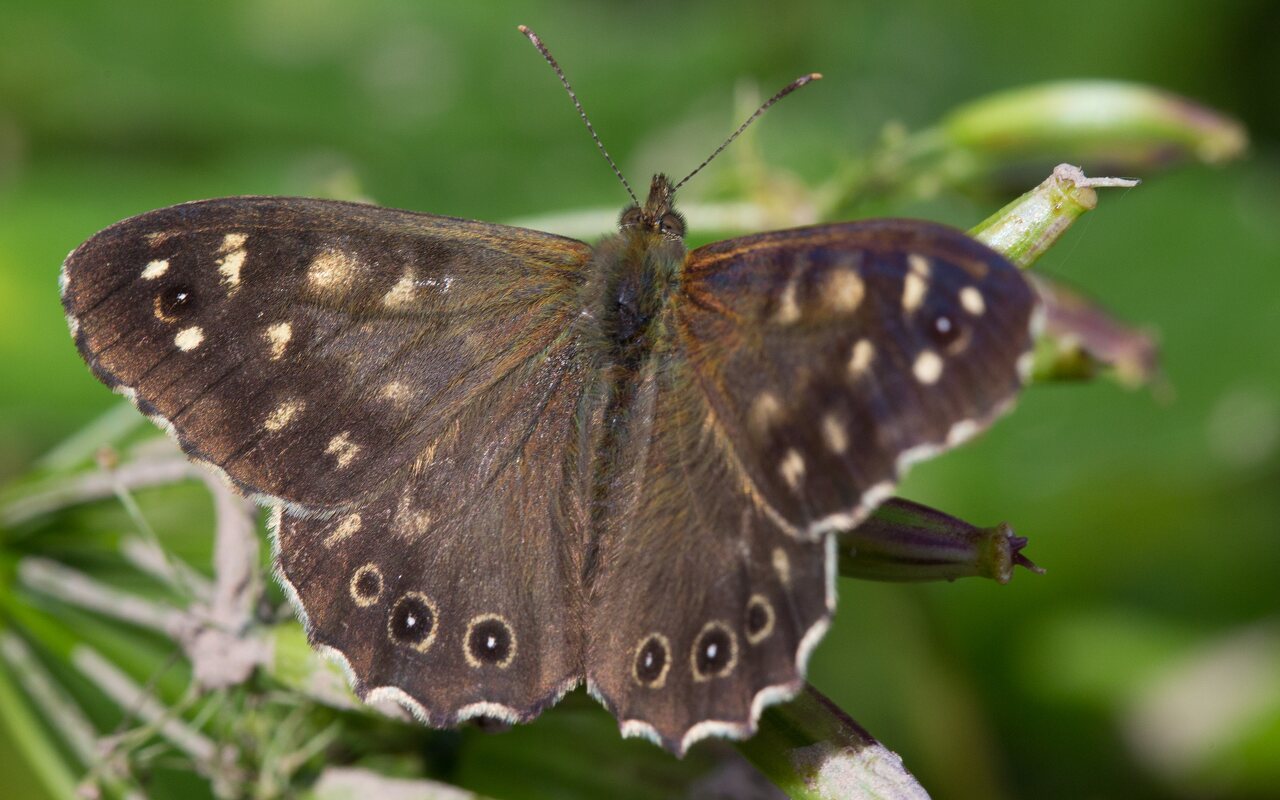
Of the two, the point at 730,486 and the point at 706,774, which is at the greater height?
the point at 730,486

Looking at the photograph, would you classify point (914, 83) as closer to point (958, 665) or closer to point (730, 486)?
point (958, 665)

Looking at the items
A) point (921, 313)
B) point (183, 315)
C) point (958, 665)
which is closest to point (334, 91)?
point (183, 315)

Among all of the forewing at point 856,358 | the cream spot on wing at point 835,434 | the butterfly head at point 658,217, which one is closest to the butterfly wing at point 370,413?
the butterfly head at point 658,217

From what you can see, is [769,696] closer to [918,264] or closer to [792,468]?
[792,468]

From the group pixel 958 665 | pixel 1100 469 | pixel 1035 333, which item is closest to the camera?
pixel 1035 333

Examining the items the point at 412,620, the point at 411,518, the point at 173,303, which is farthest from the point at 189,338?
the point at 412,620

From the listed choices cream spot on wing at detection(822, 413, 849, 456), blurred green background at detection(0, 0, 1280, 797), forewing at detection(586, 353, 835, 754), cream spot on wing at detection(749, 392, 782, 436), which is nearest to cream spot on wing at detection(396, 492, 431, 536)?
forewing at detection(586, 353, 835, 754)

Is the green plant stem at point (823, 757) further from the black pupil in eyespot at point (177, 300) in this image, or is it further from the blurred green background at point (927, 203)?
the blurred green background at point (927, 203)
